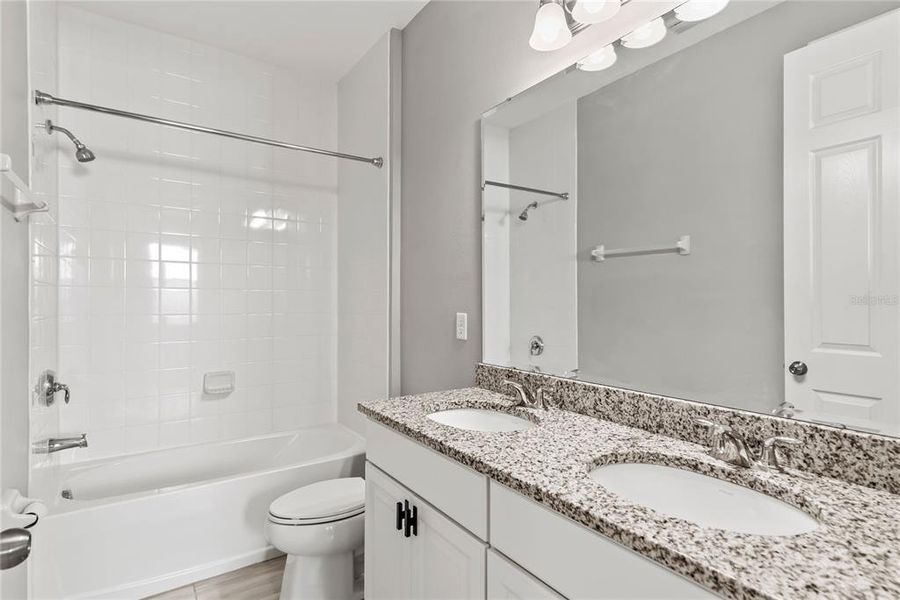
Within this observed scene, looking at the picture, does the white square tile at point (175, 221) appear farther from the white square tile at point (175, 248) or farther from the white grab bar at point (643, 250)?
the white grab bar at point (643, 250)

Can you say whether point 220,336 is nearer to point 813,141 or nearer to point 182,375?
point 182,375

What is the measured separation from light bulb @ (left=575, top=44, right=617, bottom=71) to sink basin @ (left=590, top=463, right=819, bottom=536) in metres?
1.08

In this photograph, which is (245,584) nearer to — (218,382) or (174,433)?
(174,433)

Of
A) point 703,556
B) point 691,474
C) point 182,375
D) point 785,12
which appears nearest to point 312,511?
point 182,375

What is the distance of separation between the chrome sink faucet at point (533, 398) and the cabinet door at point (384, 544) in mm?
443

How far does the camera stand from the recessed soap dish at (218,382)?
2467 mm

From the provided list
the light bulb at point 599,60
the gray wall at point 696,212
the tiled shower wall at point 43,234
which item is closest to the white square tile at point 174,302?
the tiled shower wall at point 43,234

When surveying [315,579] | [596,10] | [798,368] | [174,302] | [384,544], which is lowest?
[315,579]

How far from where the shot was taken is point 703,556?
579mm

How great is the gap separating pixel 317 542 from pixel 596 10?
6.37ft

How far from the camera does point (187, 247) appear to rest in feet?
8.00

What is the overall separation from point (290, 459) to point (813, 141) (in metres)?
2.65

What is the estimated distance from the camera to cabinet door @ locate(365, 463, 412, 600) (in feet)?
4.03

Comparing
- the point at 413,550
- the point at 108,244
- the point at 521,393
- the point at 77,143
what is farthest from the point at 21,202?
the point at 521,393
